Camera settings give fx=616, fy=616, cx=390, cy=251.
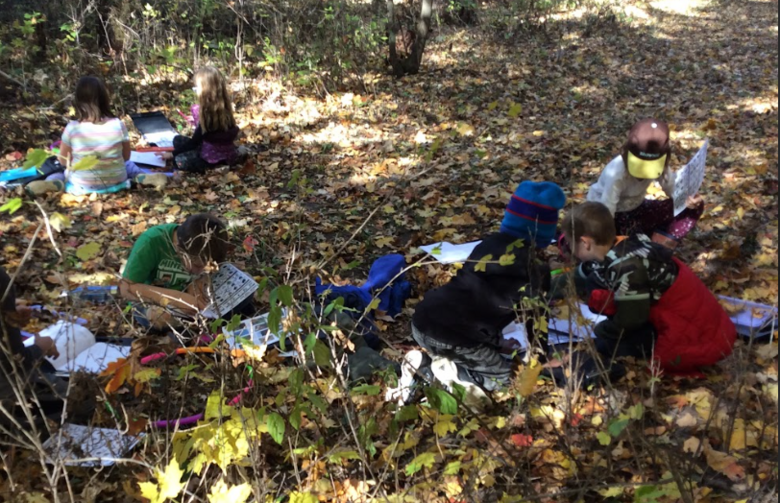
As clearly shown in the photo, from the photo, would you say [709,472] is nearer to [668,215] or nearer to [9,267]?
[668,215]

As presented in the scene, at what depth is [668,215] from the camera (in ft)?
14.1

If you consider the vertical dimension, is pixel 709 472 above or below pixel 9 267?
above

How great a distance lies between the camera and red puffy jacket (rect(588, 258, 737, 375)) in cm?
306

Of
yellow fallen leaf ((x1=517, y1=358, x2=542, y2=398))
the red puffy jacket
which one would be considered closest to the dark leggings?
the red puffy jacket

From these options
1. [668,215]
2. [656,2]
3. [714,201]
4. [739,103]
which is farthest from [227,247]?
[656,2]

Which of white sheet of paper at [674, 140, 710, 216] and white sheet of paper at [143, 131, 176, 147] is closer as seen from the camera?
white sheet of paper at [674, 140, 710, 216]

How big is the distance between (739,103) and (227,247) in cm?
695

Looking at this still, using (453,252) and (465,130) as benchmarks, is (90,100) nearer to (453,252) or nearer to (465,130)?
(453,252)

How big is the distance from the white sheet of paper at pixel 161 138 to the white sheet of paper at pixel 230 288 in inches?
149

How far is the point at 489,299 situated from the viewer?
318 cm

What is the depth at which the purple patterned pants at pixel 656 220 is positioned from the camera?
169 inches

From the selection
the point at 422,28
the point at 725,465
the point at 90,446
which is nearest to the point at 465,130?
the point at 422,28

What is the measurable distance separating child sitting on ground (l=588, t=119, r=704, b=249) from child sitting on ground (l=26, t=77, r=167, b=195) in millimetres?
4218

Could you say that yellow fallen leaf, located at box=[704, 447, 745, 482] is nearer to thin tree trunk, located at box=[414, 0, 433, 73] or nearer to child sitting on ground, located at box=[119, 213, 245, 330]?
child sitting on ground, located at box=[119, 213, 245, 330]
